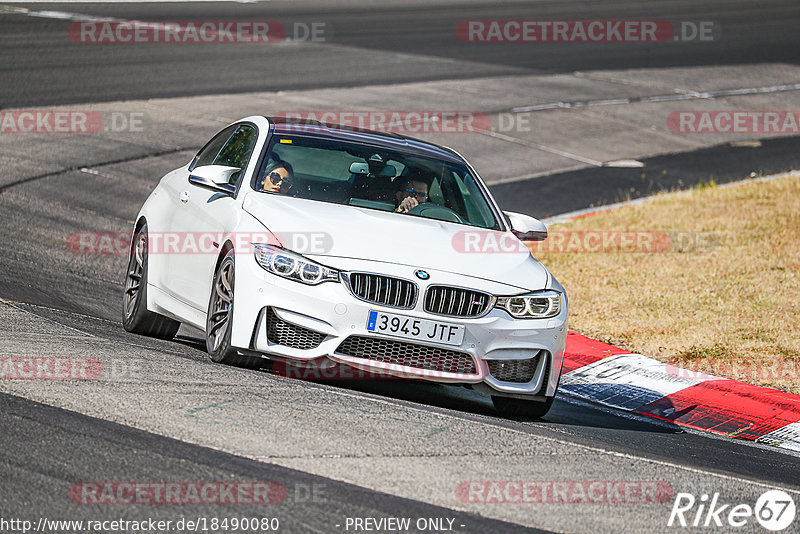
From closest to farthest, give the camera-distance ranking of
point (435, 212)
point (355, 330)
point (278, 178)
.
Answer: point (355, 330) → point (278, 178) → point (435, 212)

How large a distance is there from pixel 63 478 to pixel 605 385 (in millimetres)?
5279

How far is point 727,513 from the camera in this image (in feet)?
18.4

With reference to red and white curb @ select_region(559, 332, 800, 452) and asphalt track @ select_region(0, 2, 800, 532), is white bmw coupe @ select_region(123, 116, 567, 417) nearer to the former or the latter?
asphalt track @ select_region(0, 2, 800, 532)

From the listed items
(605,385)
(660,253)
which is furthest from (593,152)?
(605,385)

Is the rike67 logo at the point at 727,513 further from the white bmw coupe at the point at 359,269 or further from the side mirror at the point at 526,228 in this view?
the side mirror at the point at 526,228

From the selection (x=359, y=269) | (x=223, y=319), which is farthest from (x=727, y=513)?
(x=223, y=319)

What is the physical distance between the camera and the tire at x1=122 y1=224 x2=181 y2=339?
8.72 m

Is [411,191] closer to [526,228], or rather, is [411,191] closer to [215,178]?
[526,228]

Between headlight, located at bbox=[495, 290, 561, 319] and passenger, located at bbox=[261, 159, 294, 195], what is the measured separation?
1757mm

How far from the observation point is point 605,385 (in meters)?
9.26

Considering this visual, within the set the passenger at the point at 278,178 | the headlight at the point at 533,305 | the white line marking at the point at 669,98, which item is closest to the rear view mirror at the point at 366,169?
the passenger at the point at 278,178

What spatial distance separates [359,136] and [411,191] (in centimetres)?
72

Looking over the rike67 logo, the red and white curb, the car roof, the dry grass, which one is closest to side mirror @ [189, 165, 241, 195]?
the car roof

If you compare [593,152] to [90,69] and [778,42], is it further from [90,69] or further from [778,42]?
[778,42]
